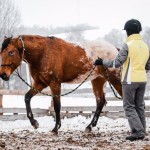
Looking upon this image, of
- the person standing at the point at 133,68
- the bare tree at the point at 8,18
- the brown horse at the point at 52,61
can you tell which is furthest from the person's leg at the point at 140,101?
the bare tree at the point at 8,18

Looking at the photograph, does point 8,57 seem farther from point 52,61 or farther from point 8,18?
Answer: point 8,18

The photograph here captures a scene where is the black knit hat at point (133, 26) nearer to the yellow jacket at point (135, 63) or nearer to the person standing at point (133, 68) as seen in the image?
the person standing at point (133, 68)

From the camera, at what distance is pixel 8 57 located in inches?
295

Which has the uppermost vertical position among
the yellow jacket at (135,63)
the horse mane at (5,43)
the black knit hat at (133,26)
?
the black knit hat at (133,26)

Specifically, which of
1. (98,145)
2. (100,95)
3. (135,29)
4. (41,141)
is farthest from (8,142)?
(100,95)

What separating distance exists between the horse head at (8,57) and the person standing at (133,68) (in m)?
2.10

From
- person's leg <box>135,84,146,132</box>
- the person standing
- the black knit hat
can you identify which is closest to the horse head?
the person standing

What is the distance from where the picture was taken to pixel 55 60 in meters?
7.81

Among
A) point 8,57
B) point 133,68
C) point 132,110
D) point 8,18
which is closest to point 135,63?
point 133,68

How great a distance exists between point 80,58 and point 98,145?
2939 mm

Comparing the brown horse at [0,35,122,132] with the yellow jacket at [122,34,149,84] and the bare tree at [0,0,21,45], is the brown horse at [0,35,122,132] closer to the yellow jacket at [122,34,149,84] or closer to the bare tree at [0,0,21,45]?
the yellow jacket at [122,34,149,84]

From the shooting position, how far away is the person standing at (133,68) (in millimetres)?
6102

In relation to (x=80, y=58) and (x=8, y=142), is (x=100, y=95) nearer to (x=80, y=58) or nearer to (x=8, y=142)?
(x=80, y=58)

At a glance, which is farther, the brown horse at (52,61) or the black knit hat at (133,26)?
the brown horse at (52,61)
